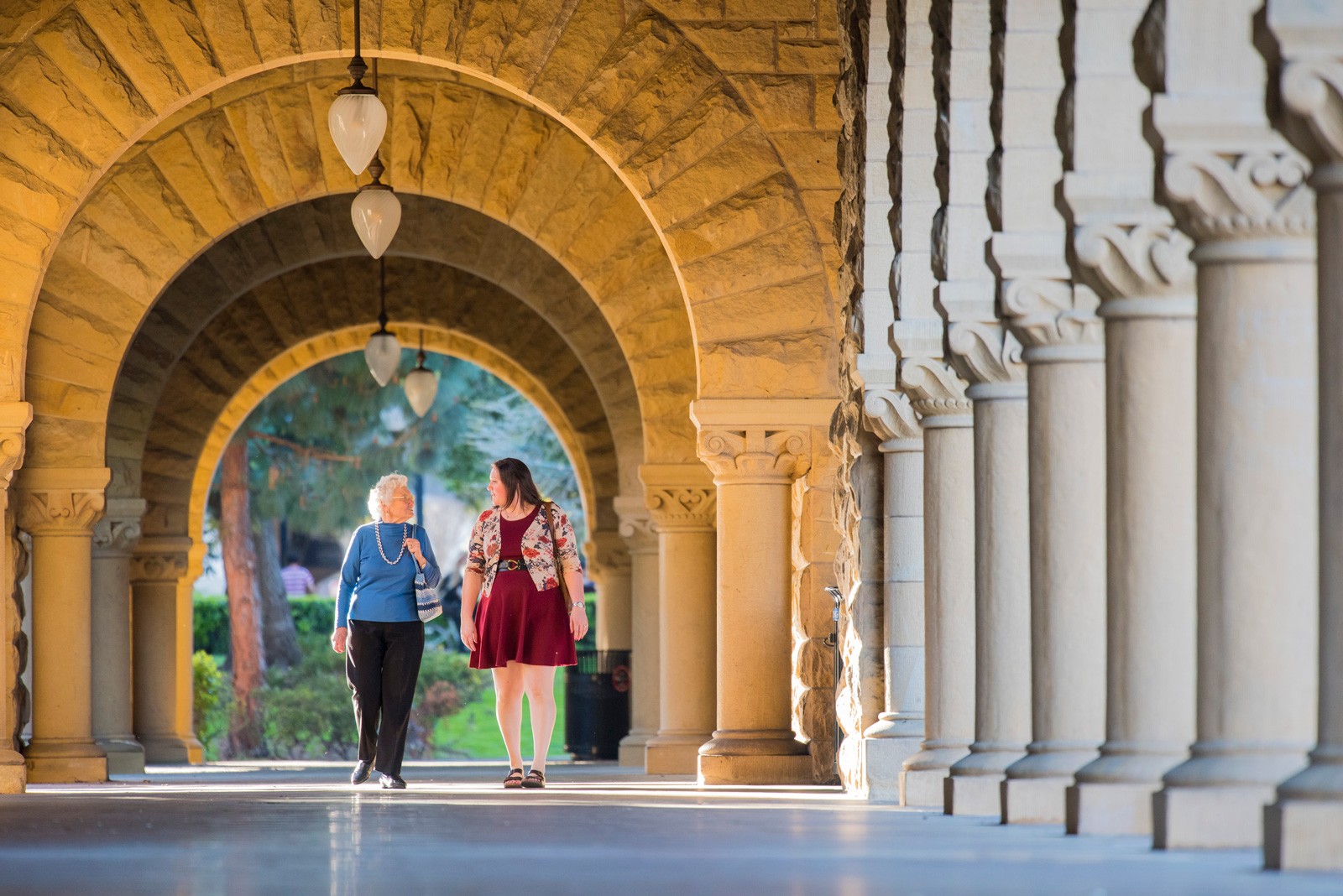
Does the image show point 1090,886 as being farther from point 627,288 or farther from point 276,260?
point 276,260

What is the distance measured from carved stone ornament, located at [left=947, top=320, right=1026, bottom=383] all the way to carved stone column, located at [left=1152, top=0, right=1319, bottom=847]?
1.91m

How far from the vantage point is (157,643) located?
1678cm

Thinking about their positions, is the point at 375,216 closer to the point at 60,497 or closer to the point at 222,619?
the point at 60,497

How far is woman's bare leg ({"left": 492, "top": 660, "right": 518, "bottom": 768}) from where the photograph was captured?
811cm

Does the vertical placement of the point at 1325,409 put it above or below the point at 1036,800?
above

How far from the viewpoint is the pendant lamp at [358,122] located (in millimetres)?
8242

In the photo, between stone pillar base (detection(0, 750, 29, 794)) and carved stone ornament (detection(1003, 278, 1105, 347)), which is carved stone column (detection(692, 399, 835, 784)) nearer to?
stone pillar base (detection(0, 750, 29, 794))

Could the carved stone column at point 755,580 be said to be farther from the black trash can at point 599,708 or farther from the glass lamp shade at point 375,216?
the black trash can at point 599,708

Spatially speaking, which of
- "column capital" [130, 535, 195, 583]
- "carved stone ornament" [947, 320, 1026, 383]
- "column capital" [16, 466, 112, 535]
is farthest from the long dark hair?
"column capital" [130, 535, 195, 583]

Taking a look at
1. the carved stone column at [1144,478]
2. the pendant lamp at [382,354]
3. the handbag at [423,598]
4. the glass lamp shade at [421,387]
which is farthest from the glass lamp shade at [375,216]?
the glass lamp shade at [421,387]

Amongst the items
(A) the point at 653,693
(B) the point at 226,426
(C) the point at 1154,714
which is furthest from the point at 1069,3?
(B) the point at 226,426

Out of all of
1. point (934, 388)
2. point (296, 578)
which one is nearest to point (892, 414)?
point (934, 388)

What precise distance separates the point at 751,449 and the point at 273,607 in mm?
21915

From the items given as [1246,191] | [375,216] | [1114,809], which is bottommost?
[1114,809]
